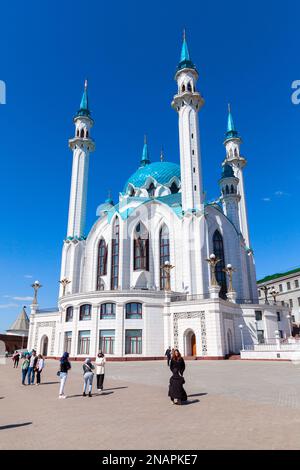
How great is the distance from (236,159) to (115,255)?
94.7 feet

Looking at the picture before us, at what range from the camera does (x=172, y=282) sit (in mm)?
42094

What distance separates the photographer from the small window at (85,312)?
113ft

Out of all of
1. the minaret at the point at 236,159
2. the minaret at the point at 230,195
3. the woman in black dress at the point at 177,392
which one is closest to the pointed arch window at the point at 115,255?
the minaret at the point at 230,195

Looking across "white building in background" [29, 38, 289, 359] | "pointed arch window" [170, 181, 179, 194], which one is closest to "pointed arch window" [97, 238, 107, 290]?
"white building in background" [29, 38, 289, 359]

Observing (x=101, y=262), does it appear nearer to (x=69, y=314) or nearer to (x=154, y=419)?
(x=69, y=314)

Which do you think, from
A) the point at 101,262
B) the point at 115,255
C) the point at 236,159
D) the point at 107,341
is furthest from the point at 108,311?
the point at 236,159

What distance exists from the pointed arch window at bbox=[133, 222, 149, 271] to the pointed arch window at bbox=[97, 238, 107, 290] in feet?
16.8

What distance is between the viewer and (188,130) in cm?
4656

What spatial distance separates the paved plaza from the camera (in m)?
6.14

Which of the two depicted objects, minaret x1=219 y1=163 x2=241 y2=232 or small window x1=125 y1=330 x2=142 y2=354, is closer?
small window x1=125 y1=330 x2=142 y2=354

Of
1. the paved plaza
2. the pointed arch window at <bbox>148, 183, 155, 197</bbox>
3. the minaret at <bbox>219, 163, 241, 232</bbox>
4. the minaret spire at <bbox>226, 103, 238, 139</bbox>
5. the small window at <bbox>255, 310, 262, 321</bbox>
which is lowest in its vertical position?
the paved plaza

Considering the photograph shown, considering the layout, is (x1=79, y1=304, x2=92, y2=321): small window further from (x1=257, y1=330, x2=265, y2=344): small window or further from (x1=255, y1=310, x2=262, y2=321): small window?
(x1=257, y1=330, x2=265, y2=344): small window

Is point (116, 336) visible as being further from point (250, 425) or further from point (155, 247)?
point (250, 425)

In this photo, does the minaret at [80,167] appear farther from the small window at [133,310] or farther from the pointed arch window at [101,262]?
the small window at [133,310]
